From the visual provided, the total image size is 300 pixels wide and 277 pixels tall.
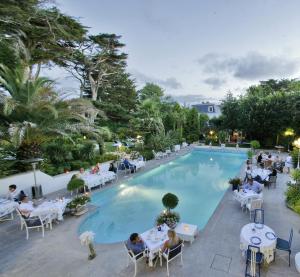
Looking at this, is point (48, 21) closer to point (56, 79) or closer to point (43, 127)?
point (56, 79)

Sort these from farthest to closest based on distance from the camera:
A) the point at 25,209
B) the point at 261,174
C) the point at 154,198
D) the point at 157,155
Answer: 1. the point at 157,155
2. the point at 261,174
3. the point at 154,198
4. the point at 25,209

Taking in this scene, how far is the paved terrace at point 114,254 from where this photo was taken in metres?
4.85

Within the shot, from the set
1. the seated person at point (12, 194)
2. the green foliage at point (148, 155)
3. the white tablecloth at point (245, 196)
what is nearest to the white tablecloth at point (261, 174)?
the white tablecloth at point (245, 196)

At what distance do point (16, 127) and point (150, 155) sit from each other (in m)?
11.9

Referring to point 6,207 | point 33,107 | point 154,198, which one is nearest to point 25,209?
point 6,207

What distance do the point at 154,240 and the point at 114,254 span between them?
1.25m

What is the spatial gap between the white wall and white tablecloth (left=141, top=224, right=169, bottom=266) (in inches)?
283

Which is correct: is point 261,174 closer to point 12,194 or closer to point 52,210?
point 52,210

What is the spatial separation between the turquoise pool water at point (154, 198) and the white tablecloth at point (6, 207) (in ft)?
9.21

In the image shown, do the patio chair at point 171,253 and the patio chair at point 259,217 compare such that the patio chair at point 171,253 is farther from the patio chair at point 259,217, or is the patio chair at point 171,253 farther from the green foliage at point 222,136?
the green foliage at point 222,136

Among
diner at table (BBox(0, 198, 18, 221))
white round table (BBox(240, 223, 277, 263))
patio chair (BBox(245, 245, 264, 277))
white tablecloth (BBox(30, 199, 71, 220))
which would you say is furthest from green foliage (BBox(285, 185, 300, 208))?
diner at table (BBox(0, 198, 18, 221))

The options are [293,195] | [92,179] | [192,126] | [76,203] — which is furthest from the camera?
[192,126]

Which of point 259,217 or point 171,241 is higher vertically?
point 171,241

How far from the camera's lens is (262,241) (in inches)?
195
